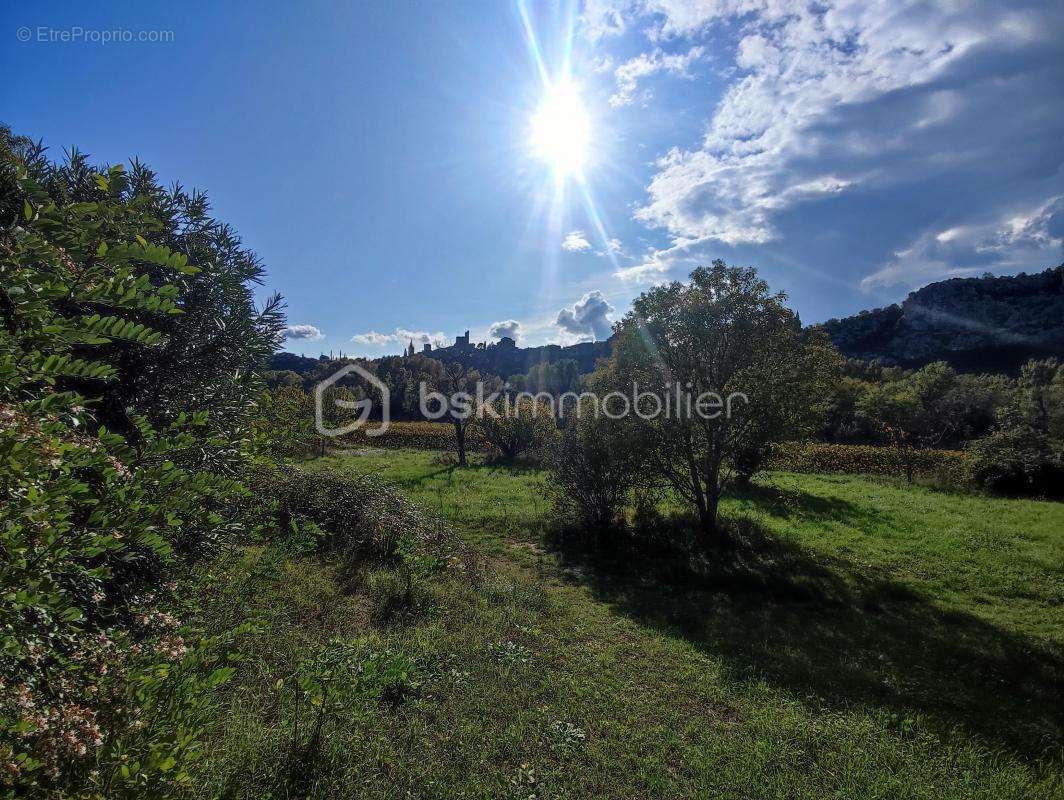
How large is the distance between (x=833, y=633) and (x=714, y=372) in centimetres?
570

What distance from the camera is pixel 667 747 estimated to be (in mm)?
4176

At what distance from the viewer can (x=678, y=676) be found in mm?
5426

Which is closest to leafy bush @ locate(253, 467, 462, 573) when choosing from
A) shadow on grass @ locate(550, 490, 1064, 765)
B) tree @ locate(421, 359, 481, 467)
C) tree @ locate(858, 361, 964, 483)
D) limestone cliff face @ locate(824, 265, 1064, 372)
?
shadow on grass @ locate(550, 490, 1064, 765)

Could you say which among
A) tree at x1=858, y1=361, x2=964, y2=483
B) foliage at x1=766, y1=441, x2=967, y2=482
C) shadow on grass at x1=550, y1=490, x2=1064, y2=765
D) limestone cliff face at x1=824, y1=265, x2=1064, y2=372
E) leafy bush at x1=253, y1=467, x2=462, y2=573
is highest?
limestone cliff face at x1=824, y1=265, x2=1064, y2=372

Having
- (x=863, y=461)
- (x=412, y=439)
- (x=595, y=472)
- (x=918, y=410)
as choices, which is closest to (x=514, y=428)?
(x=412, y=439)

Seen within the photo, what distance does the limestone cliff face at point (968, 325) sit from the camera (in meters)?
77.7

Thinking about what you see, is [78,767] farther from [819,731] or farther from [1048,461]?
[1048,461]

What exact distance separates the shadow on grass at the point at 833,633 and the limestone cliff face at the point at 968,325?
92.7m

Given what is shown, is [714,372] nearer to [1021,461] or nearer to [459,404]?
[1021,461]

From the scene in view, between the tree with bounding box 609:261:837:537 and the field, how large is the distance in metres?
2.50

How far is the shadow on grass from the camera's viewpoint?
16.5 ft

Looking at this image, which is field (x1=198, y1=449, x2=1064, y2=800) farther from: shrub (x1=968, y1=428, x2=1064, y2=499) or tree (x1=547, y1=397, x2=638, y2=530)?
shrub (x1=968, y1=428, x2=1064, y2=499)

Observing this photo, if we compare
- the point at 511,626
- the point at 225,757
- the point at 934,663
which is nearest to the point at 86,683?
the point at 225,757

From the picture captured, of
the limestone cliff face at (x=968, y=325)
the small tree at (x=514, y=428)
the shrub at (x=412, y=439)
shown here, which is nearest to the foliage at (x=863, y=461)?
the small tree at (x=514, y=428)
